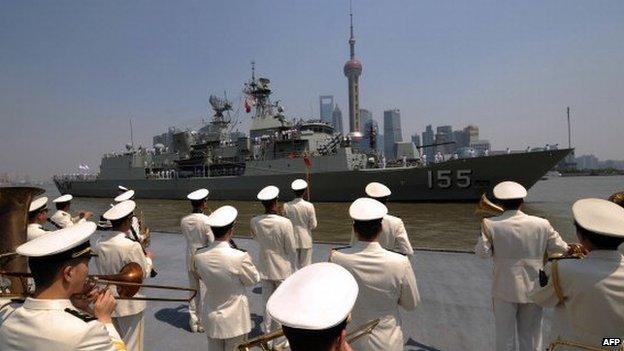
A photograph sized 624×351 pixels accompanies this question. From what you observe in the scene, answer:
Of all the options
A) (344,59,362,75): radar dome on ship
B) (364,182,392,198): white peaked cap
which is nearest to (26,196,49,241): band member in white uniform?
(364,182,392,198): white peaked cap

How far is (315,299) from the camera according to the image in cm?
108

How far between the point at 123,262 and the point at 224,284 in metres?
0.91

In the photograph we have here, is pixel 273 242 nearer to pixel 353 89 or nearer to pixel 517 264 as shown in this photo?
pixel 517 264

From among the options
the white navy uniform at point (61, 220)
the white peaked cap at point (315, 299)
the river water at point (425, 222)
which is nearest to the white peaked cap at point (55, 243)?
the white peaked cap at point (315, 299)

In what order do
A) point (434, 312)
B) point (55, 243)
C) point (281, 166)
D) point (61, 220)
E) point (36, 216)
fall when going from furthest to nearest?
point (281, 166), point (61, 220), point (36, 216), point (434, 312), point (55, 243)

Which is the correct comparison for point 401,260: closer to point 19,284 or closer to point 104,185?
point 19,284

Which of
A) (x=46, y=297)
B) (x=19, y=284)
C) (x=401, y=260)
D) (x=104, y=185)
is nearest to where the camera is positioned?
(x=46, y=297)

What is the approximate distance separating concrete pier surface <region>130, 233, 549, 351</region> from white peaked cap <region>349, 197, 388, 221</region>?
163cm

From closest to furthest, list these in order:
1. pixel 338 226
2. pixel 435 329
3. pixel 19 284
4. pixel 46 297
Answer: pixel 46 297 → pixel 19 284 → pixel 435 329 → pixel 338 226

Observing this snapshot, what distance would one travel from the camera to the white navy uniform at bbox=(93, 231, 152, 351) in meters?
2.91

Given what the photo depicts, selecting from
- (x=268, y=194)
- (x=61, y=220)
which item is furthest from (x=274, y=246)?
(x=61, y=220)

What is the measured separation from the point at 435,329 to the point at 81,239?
10.4 feet

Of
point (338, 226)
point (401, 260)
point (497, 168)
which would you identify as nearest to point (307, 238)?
point (401, 260)

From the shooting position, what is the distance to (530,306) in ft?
9.23
